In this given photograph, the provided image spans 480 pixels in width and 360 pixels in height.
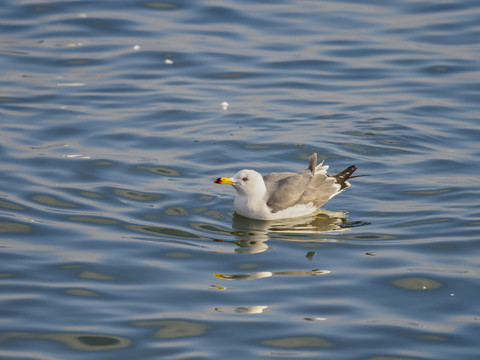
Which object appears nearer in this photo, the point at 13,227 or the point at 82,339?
the point at 82,339

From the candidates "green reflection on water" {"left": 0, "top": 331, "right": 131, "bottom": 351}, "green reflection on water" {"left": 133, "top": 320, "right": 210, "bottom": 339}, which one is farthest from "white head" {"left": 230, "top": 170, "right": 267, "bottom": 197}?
"green reflection on water" {"left": 0, "top": 331, "right": 131, "bottom": 351}

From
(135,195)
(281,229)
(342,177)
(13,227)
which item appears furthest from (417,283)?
(13,227)

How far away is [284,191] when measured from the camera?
11.2 metres

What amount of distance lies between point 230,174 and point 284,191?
1.38 m

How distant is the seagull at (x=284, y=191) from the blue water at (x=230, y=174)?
183 mm

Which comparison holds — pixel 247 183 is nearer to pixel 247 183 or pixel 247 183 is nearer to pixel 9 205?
pixel 247 183

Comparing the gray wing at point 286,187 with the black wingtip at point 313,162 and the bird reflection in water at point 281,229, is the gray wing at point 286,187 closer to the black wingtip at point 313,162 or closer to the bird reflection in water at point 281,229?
the black wingtip at point 313,162

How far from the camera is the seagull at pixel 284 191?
1102 centimetres

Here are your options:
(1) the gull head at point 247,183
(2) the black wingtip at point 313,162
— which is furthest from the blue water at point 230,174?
(2) the black wingtip at point 313,162

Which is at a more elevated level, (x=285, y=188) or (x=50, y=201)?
(x=285, y=188)

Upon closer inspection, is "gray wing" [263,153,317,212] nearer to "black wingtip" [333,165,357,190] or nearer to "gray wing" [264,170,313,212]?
"gray wing" [264,170,313,212]

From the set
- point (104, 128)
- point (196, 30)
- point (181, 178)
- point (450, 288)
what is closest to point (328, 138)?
point (181, 178)

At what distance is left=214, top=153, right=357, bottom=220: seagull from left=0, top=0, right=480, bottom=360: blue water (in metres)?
0.18

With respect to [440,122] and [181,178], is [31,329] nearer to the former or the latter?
[181,178]
